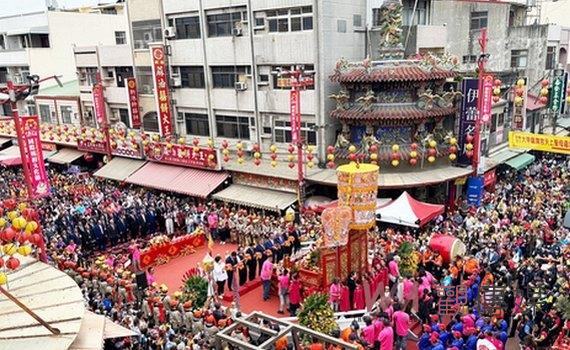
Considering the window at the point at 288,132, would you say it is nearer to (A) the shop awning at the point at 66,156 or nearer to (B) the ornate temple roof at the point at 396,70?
(B) the ornate temple roof at the point at 396,70

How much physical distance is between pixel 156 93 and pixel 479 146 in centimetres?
1673

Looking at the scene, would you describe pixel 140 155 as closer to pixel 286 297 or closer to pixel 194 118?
pixel 194 118

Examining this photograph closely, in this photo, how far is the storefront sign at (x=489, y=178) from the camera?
23922 mm

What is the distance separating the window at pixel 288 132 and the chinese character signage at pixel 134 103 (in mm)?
9434

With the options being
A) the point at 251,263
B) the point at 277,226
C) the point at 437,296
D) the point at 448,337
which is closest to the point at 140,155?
the point at 277,226

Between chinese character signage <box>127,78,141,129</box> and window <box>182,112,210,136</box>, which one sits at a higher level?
chinese character signage <box>127,78,141,129</box>

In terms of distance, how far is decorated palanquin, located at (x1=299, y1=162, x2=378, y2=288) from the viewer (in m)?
14.0

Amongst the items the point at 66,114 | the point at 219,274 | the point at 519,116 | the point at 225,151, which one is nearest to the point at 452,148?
the point at 519,116

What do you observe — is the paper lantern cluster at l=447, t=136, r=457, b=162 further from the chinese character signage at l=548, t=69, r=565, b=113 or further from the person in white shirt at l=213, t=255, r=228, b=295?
the person in white shirt at l=213, t=255, r=228, b=295

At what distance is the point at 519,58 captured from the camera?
3169cm

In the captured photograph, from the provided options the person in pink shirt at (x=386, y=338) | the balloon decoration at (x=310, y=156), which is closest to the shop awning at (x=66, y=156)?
the balloon decoration at (x=310, y=156)

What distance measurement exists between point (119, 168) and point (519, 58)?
25.0m

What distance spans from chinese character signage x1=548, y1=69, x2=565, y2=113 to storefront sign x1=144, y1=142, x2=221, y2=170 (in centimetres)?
1873

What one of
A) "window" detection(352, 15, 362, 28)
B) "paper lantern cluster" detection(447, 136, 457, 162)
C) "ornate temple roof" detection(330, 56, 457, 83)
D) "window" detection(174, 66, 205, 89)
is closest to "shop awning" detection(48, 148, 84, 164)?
"window" detection(174, 66, 205, 89)
